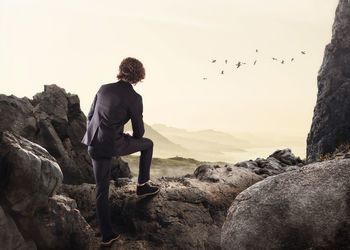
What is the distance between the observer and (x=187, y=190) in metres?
12.6

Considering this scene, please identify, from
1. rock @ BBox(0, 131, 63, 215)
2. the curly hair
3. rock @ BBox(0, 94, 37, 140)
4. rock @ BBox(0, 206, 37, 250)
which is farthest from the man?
rock @ BBox(0, 94, 37, 140)

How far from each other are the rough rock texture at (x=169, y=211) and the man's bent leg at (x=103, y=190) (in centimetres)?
68

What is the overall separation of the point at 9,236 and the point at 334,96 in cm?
1916

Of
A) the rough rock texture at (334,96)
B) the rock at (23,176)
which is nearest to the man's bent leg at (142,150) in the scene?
the rock at (23,176)

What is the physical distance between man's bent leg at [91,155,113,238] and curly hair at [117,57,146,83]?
1993 mm

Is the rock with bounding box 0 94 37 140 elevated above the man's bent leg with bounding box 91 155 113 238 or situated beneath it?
elevated above

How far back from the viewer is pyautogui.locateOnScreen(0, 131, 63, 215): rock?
8.64m

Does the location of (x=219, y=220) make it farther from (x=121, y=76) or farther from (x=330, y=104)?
(x=330, y=104)

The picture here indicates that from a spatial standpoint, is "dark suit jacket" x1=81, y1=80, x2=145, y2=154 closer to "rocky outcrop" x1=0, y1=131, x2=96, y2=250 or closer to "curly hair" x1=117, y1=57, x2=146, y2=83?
"curly hair" x1=117, y1=57, x2=146, y2=83

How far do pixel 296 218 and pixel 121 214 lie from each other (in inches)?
216

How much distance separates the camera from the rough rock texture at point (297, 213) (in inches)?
317

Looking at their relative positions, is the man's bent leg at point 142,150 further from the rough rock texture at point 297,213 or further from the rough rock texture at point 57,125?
the rough rock texture at point 57,125

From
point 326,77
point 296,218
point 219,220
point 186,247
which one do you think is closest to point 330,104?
point 326,77

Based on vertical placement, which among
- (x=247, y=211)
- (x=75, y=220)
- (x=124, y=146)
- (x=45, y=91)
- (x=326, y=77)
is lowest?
(x=75, y=220)
